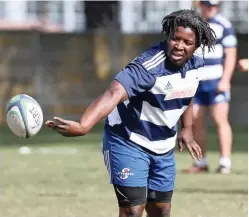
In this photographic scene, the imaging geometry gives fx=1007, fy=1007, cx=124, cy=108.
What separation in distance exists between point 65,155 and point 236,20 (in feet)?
36.0

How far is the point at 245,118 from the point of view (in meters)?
23.2

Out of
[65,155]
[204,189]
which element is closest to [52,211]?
[204,189]

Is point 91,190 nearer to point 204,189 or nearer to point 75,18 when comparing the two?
point 204,189

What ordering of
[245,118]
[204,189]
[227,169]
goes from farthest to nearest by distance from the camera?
[245,118] < [227,169] < [204,189]

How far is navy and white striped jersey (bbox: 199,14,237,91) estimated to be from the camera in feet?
41.3

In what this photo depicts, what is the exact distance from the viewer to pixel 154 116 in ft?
24.1

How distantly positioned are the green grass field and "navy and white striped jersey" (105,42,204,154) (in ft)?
7.14

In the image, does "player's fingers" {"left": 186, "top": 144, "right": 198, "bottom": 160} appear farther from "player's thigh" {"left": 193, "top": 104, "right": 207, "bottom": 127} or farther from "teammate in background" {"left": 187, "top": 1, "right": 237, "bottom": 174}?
"player's thigh" {"left": 193, "top": 104, "right": 207, "bottom": 127}

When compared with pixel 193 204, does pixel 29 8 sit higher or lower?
lower

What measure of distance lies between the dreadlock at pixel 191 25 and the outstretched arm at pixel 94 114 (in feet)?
2.35

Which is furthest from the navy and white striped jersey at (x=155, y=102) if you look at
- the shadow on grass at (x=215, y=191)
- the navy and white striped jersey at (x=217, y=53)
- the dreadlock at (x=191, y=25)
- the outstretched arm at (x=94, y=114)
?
the navy and white striped jersey at (x=217, y=53)

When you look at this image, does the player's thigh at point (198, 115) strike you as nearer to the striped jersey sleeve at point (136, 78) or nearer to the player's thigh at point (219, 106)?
the player's thigh at point (219, 106)

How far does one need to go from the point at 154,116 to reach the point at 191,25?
0.72 m

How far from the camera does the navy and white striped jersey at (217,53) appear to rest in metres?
A: 12.6
